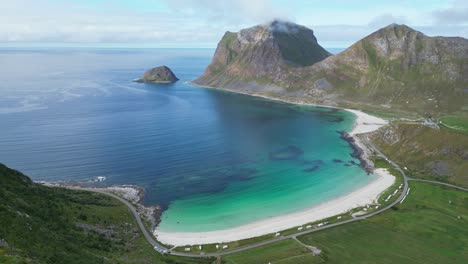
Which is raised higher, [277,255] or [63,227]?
[63,227]

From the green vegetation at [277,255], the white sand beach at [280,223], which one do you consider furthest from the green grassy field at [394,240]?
the white sand beach at [280,223]

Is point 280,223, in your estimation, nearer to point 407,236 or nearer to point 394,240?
point 394,240

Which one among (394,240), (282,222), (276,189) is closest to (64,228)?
(282,222)

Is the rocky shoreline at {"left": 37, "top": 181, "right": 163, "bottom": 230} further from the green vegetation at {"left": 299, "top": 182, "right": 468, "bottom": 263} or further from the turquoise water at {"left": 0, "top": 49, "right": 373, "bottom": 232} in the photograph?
the green vegetation at {"left": 299, "top": 182, "right": 468, "bottom": 263}

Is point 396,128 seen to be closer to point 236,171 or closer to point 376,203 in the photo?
point 376,203

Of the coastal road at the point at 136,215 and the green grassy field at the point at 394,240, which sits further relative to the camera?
the coastal road at the point at 136,215

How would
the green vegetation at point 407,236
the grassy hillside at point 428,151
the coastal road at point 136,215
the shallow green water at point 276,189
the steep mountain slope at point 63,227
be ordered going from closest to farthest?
the steep mountain slope at point 63,227 < the green vegetation at point 407,236 < the coastal road at point 136,215 < the shallow green water at point 276,189 < the grassy hillside at point 428,151

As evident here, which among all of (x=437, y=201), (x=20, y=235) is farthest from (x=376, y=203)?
(x=20, y=235)

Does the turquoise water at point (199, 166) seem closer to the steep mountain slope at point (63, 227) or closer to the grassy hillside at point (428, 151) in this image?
the steep mountain slope at point (63, 227)
